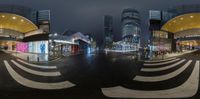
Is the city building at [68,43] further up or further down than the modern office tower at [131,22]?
further down

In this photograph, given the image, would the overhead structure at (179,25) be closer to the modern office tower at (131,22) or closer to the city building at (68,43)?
the modern office tower at (131,22)

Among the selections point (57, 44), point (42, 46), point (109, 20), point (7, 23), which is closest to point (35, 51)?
point (42, 46)

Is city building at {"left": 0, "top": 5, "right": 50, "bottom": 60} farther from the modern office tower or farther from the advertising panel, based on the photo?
the modern office tower

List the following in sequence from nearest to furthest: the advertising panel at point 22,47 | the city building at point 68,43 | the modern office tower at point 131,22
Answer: the advertising panel at point 22,47 → the modern office tower at point 131,22 → the city building at point 68,43

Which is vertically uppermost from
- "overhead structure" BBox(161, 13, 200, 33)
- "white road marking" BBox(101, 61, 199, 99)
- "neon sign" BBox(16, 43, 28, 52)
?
"overhead structure" BBox(161, 13, 200, 33)

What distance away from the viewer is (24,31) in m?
6.75

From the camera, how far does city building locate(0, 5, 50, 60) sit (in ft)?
18.1

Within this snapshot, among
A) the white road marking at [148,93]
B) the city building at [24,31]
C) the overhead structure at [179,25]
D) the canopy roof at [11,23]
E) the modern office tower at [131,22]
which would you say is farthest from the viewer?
the overhead structure at [179,25]

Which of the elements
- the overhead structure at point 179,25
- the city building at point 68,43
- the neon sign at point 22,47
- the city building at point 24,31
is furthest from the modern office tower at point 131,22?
the neon sign at point 22,47

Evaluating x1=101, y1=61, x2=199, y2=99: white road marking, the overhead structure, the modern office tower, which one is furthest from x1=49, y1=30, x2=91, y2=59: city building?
x1=101, y1=61, x2=199, y2=99: white road marking

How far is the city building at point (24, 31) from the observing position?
18.1 ft

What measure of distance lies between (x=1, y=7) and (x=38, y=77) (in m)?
2.83

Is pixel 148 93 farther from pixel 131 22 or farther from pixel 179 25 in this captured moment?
pixel 179 25

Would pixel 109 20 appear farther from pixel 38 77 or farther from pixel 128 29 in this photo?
pixel 38 77
